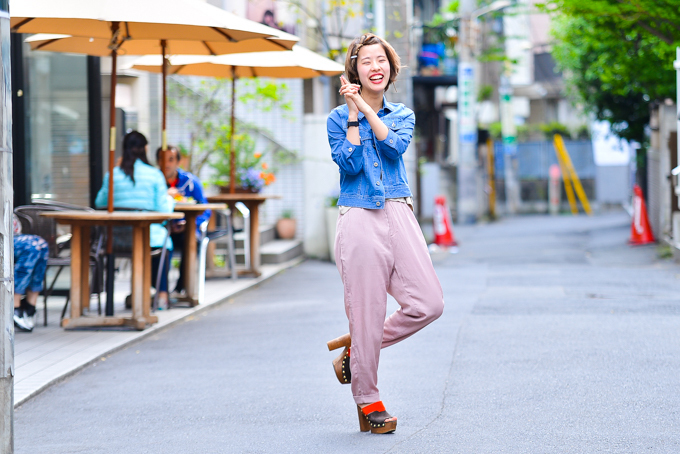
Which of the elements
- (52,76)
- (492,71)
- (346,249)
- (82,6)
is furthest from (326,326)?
(492,71)

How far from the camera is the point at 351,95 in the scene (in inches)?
166

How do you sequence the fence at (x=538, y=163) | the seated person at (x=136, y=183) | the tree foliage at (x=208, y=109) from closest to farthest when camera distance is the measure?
the seated person at (x=136, y=183) → the tree foliage at (x=208, y=109) → the fence at (x=538, y=163)

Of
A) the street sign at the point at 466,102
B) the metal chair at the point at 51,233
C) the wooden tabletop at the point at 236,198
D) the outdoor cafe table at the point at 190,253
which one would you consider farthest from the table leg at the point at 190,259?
the street sign at the point at 466,102

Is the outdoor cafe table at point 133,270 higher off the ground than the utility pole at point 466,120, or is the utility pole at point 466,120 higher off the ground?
the utility pole at point 466,120

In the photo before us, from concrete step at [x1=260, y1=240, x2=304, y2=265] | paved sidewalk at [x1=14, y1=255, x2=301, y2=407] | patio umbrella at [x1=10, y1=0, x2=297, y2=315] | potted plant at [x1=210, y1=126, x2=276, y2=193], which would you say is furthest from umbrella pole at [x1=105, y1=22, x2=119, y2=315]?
concrete step at [x1=260, y1=240, x2=304, y2=265]

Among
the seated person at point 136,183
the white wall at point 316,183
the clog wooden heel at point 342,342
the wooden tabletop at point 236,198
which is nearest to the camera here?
the clog wooden heel at point 342,342

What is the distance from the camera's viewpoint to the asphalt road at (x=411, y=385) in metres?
4.47

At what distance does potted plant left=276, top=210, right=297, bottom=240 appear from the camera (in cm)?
1526

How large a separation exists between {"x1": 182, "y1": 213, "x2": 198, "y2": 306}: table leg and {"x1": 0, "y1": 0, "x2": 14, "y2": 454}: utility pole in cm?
579

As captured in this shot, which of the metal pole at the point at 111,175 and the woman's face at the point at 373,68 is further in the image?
the metal pole at the point at 111,175

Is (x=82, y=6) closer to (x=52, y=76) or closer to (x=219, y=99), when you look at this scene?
(x=52, y=76)

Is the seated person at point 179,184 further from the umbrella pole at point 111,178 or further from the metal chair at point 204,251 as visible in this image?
the umbrella pole at point 111,178

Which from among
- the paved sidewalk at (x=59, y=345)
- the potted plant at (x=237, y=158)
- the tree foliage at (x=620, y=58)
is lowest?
the paved sidewalk at (x=59, y=345)

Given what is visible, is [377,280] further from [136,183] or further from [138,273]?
[136,183]
